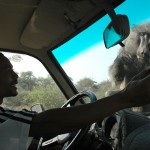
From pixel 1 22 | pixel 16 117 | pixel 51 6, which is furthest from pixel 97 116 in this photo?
pixel 1 22

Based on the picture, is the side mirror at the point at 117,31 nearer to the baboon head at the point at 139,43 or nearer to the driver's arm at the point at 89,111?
the baboon head at the point at 139,43

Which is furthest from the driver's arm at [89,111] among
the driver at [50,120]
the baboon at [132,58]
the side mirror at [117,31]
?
the side mirror at [117,31]

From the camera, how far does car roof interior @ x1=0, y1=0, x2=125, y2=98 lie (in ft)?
8.64

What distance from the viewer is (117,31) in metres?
2.31

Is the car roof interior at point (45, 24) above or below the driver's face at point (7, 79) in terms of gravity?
above

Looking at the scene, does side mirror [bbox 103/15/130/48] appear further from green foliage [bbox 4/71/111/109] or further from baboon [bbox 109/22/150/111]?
green foliage [bbox 4/71/111/109]

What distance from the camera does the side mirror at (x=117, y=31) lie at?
2.25m

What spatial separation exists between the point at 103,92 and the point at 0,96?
0.75 meters

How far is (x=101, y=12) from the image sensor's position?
Answer: 271cm

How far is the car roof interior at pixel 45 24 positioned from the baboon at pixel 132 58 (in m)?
0.34

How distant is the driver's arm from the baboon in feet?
2.20

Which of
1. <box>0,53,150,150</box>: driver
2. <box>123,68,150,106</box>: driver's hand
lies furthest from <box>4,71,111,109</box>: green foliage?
<box>123,68,150,106</box>: driver's hand

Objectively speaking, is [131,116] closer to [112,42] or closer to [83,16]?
[112,42]

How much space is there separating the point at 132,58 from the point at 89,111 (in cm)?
81
